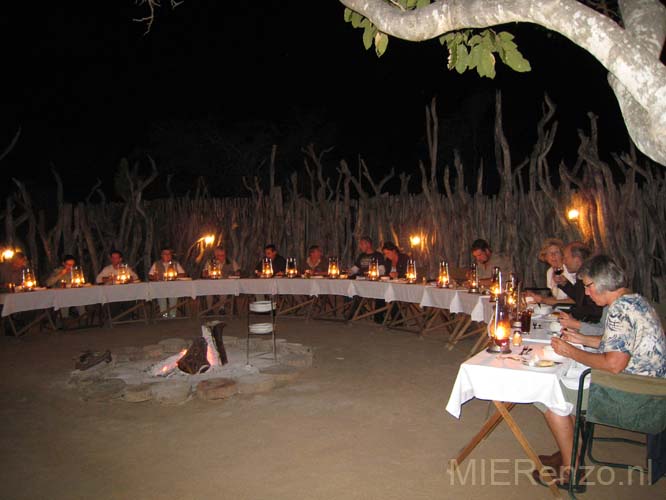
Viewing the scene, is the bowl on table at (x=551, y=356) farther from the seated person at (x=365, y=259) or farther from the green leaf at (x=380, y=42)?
the seated person at (x=365, y=259)

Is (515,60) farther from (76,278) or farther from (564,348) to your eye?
(76,278)

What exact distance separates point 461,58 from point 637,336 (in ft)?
6.52

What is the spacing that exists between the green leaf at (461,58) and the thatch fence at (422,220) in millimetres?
5714

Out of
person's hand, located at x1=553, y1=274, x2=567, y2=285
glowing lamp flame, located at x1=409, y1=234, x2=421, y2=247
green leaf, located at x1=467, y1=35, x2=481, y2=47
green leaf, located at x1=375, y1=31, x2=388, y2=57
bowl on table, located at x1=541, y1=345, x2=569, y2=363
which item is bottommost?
bowl on table, located at x1=541, y1=345, x2=569, y2=363

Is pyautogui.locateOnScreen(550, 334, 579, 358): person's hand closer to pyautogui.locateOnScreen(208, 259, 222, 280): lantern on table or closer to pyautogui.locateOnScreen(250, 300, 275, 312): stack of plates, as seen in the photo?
pyautogui.locateOnScreen(250, 300, 275, 312): stack of plates

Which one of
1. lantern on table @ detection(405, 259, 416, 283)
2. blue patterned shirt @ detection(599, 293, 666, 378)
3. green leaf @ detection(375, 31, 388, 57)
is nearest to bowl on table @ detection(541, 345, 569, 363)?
blue patterned shirt @ detection(599, 293, 666, 378)

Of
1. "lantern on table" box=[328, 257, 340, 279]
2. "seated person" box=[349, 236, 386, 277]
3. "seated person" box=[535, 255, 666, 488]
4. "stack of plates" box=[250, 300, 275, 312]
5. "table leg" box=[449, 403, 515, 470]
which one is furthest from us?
"seated person" box=[349, 236, 386, 277]

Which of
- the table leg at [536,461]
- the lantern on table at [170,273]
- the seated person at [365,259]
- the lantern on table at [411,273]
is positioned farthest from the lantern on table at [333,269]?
the table leg at [536,461]

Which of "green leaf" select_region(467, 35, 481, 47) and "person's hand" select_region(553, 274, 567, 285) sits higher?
"green leaf" select_region(467, 35, 481, 47)

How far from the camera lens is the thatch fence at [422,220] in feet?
27.0

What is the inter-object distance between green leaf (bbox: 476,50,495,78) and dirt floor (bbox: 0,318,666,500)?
2652mm

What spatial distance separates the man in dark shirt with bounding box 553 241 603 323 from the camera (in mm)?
5277

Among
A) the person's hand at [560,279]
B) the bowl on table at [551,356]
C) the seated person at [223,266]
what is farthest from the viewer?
the seated person at [223,266]

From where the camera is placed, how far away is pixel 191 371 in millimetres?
6504
